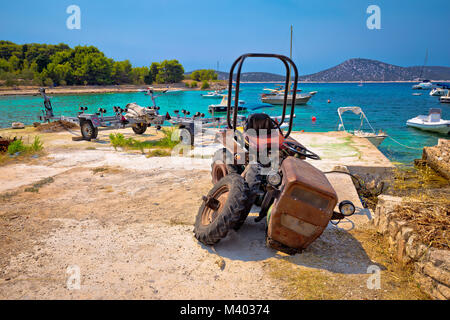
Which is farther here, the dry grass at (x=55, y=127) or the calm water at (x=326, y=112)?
the calm water at (x=326, y=112)

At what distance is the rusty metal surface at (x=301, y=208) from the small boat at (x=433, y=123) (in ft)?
86.4

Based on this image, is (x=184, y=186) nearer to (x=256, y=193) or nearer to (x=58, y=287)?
(x=256, y=193)

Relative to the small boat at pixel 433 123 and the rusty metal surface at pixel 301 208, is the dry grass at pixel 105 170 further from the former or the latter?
the small boat at pixel 433 123

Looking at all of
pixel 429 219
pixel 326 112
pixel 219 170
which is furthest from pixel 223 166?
pixel 326 112

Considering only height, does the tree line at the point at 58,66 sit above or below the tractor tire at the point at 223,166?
above

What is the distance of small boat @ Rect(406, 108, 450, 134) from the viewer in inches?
939

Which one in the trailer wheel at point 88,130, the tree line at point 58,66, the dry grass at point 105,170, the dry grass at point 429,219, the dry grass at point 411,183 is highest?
the tree line at point 58,66

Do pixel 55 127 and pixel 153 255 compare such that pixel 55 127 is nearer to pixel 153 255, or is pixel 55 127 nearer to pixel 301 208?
pixel 153 255

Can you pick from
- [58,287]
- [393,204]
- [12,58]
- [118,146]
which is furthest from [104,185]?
[12,58]

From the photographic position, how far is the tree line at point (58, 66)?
92625 millimetres

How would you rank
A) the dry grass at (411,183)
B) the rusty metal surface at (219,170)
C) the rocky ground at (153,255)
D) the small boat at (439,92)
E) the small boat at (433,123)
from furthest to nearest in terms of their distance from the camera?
the small boat at (439,92) → the small boat at (433,123) → the dry grass at (411,183) → the rusty metal surface at (219,170) → the rocky ground at (153,255)

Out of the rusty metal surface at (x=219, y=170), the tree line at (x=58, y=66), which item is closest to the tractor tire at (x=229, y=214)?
the rusty metal surface at (x=219, y=170)

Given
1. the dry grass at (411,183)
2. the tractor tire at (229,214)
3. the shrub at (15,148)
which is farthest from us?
the shrub at (15,148)
